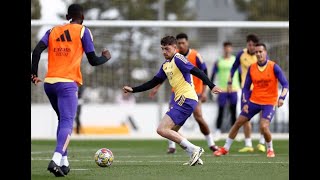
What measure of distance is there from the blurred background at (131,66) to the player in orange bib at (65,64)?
48.0 ft

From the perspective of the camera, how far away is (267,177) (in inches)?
432

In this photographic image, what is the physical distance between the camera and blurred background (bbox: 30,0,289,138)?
2731 centimetres

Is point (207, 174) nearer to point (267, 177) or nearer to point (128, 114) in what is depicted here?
point (267, 177)

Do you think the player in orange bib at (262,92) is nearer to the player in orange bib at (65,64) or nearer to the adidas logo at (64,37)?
the player in orange bib at (65,64)

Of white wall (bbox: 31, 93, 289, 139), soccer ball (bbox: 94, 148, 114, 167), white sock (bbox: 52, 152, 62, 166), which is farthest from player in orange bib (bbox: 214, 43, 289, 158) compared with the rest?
white wall (bbox: 31, 93, 289, 139)

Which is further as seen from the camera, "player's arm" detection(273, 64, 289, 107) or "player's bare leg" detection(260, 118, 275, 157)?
"player's bare leg" detection(260, 118, 275, 157)

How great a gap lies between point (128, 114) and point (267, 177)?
17.9 m

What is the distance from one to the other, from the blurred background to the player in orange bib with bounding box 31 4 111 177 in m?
14.6

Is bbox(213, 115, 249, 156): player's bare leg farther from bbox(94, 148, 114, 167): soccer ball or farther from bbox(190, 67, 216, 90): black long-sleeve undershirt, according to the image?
bbox(94, 148, 114, 167): soccer ball

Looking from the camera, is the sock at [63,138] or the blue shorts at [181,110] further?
the blue shorts at [181,110]

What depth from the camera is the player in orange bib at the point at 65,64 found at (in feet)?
37.6

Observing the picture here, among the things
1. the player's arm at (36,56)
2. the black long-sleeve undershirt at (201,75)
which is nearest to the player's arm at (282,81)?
the black long-sleeve undershirt at (201,75)
